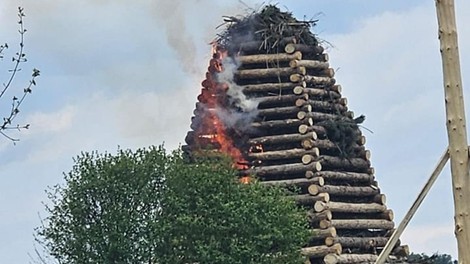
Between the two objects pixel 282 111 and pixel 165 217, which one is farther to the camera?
pixel 282 111

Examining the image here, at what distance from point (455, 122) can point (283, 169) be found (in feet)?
85.3

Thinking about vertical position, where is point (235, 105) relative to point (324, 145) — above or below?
above

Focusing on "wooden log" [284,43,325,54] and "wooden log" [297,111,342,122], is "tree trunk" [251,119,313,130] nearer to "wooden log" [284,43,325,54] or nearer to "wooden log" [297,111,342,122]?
"wooden log" [297,111,342,122]

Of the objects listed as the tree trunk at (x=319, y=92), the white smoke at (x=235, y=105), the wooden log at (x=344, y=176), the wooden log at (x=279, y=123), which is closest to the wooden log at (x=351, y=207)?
the wooden log at (x=344, y=176)

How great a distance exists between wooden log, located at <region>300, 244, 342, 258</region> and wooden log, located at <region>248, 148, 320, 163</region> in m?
2.93

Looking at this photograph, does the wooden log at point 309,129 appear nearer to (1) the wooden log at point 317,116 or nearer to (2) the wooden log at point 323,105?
(1) the wooden log at point 317,116

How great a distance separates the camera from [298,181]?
33.3 meters

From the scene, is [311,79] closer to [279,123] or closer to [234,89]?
[279,123]

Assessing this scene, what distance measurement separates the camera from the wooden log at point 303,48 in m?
34.9

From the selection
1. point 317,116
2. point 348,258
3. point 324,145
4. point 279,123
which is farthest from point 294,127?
point 348,258

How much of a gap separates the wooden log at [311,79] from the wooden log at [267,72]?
10cm

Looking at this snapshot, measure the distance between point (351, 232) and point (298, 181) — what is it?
250 cm

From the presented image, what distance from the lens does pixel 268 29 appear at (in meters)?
35.4

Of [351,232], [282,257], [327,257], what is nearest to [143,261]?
[282,257]
